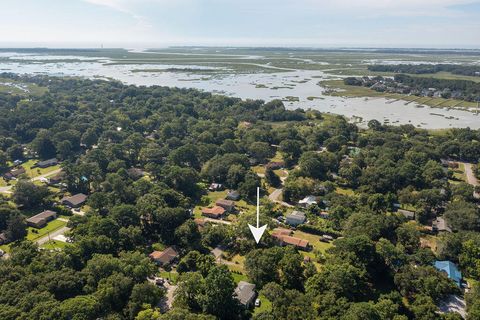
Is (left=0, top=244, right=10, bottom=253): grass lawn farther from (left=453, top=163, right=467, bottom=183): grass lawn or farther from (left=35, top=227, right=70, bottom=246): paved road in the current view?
(left=453, top=163, right=467, bottom=183): grass lawn

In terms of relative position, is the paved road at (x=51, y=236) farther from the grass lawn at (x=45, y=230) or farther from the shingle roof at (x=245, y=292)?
the shingle roof at (x=245, y=292)

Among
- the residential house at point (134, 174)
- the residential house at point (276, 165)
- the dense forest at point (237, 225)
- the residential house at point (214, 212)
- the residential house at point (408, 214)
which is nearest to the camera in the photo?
the dense forest at point (237, 225)

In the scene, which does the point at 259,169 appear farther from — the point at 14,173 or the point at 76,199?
the point at 14,173

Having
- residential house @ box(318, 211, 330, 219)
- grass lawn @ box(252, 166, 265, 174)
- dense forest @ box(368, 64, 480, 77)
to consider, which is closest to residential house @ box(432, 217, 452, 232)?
residential house @ box(318, 211, 330, 219)

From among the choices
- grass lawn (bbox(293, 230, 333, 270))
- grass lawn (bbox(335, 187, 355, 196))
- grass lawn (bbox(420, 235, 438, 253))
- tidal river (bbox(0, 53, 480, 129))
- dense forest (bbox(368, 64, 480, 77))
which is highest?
dense forest (bbox(368, 64, 480, 77))

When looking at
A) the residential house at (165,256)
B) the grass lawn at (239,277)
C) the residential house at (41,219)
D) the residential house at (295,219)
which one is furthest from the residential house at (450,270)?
the residential house at (41,219)

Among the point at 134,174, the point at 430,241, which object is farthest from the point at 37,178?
the point at 430,241

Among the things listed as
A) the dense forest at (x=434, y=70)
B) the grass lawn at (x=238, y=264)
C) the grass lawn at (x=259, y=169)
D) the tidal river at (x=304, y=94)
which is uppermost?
the dense forest at (x=434, y=70)
